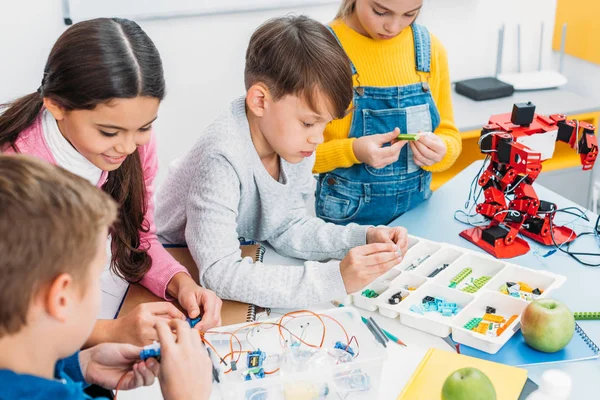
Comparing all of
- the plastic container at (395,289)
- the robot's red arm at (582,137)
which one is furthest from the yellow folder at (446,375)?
the robot's red arm at (582,137)

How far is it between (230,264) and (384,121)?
662mm

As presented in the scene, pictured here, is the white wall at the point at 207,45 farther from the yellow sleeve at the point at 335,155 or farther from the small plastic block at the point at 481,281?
the small plastic block at the point at 481,281

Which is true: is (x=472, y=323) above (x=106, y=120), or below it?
below

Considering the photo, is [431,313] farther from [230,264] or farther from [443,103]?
[443,103]

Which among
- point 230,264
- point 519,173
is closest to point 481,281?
point 519,173

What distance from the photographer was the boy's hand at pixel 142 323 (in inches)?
41.0

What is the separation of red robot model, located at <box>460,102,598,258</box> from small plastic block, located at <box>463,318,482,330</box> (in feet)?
0.87

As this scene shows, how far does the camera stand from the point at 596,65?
2.87 metres

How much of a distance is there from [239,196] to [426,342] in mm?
472

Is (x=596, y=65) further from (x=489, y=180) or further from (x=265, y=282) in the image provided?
(x=265, y=282)

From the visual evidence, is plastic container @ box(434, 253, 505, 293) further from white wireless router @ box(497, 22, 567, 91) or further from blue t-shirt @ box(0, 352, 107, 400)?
white wireless router @ box(497, 22, 567, 91)

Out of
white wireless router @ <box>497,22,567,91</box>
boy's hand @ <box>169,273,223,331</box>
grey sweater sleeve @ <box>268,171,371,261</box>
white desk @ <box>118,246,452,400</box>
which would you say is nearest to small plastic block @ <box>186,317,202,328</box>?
boy's hand @ <box>169,273,223,331</box>

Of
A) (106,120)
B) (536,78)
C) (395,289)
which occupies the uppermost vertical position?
(106,120)

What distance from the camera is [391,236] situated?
4.34 ft
